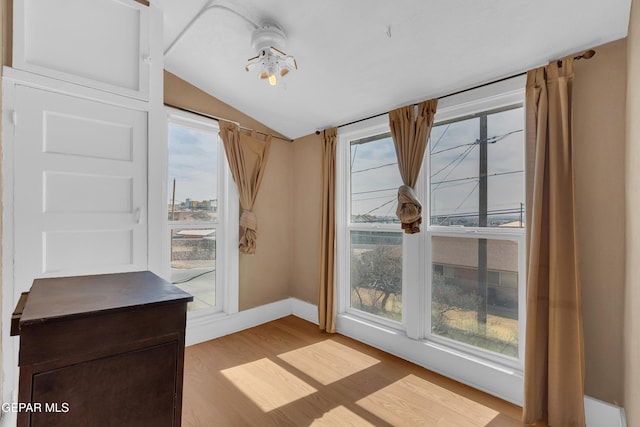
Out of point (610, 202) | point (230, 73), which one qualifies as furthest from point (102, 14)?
point (610, 202)

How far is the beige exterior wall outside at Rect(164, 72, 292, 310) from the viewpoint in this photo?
3.22 metres

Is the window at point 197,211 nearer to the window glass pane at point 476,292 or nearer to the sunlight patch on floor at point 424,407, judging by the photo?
the sunlight patch on floor at point 424,407

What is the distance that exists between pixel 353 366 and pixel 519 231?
5.28 feet

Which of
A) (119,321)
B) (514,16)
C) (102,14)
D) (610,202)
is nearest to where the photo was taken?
(119,321)

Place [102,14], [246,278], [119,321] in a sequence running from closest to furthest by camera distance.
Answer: [119,321] → [102,14] → [246,278]

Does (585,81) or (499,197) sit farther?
(499,197)

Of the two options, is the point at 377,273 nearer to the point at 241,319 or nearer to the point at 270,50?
the point at 241,319

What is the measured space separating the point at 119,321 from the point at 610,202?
236 cm

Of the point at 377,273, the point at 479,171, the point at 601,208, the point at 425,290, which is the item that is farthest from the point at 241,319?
the point at 601,208

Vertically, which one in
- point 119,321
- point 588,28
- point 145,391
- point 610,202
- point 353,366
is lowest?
point 353,366

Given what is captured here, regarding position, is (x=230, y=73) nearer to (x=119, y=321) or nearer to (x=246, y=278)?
(x=246, y=278)

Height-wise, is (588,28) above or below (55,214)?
above

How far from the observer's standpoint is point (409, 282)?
2582mm

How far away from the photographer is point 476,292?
88.9 inches
